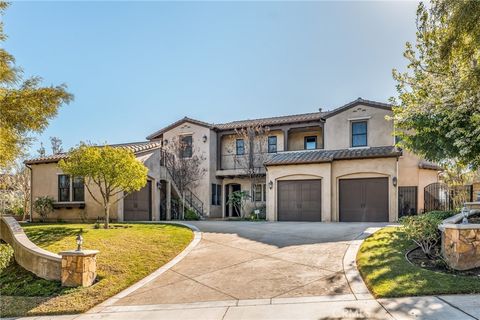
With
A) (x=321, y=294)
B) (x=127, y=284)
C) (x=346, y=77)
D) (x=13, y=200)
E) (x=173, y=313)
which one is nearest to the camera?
(x=173, y=313)

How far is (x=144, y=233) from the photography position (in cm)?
1295

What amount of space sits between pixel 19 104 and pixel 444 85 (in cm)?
1139

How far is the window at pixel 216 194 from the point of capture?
1008 inches

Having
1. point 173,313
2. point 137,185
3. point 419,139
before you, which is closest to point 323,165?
point 419,139

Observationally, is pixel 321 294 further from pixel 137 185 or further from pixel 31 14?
pixel 31 14

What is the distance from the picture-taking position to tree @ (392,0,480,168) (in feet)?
23.2

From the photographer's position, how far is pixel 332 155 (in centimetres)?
2028

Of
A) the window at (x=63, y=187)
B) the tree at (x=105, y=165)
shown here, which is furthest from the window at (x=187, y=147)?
the tree at (x=105, y=165)

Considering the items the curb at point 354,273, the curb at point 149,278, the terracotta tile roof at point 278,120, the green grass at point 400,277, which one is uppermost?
the terracotta tile roof at point 278,120

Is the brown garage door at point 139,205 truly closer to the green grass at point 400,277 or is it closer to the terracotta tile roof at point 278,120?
the terracotta tile roof at point 278,120

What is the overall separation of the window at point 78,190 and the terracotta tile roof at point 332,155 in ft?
35.9

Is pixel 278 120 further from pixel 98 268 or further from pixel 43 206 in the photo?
pixel 98 268

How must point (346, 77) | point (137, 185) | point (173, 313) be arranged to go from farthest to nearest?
point (346, 77) < point (137, 185) < point (173, 313)

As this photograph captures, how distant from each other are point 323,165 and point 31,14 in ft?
50.4
